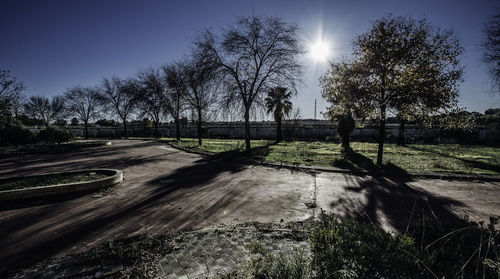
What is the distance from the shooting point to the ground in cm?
374

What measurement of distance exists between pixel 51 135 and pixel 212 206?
73.5ft

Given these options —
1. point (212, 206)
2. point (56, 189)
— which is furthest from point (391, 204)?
point (56, 189)

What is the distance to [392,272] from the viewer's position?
1838 mm

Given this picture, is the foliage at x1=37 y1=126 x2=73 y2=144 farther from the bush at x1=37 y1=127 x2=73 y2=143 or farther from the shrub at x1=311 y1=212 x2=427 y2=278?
the shrub at x1=311 y1=212 x2=427 y2=278

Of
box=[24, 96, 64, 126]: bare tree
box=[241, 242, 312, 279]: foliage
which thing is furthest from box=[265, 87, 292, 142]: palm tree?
box=[24, 96, 64, 126]: bare tree

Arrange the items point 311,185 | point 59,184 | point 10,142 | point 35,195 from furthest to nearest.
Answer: point 10,142, point 311,185, point 59,184, point 35,195

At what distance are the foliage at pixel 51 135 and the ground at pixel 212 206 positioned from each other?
1774cm

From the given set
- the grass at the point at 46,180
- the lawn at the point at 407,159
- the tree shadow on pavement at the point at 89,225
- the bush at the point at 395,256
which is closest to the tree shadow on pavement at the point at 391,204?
the bush at the point at 395,256

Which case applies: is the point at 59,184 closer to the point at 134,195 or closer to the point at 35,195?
the point at 35,195

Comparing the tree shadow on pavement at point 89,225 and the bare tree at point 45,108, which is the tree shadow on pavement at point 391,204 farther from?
the bare tree at point 45,108

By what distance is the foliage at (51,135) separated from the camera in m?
19.0

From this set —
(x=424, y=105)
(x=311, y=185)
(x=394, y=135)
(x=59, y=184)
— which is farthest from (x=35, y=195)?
(x=394, y=135)

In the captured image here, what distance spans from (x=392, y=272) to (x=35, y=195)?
8.15m

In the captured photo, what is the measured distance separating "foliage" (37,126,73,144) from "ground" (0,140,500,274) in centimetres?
1774
